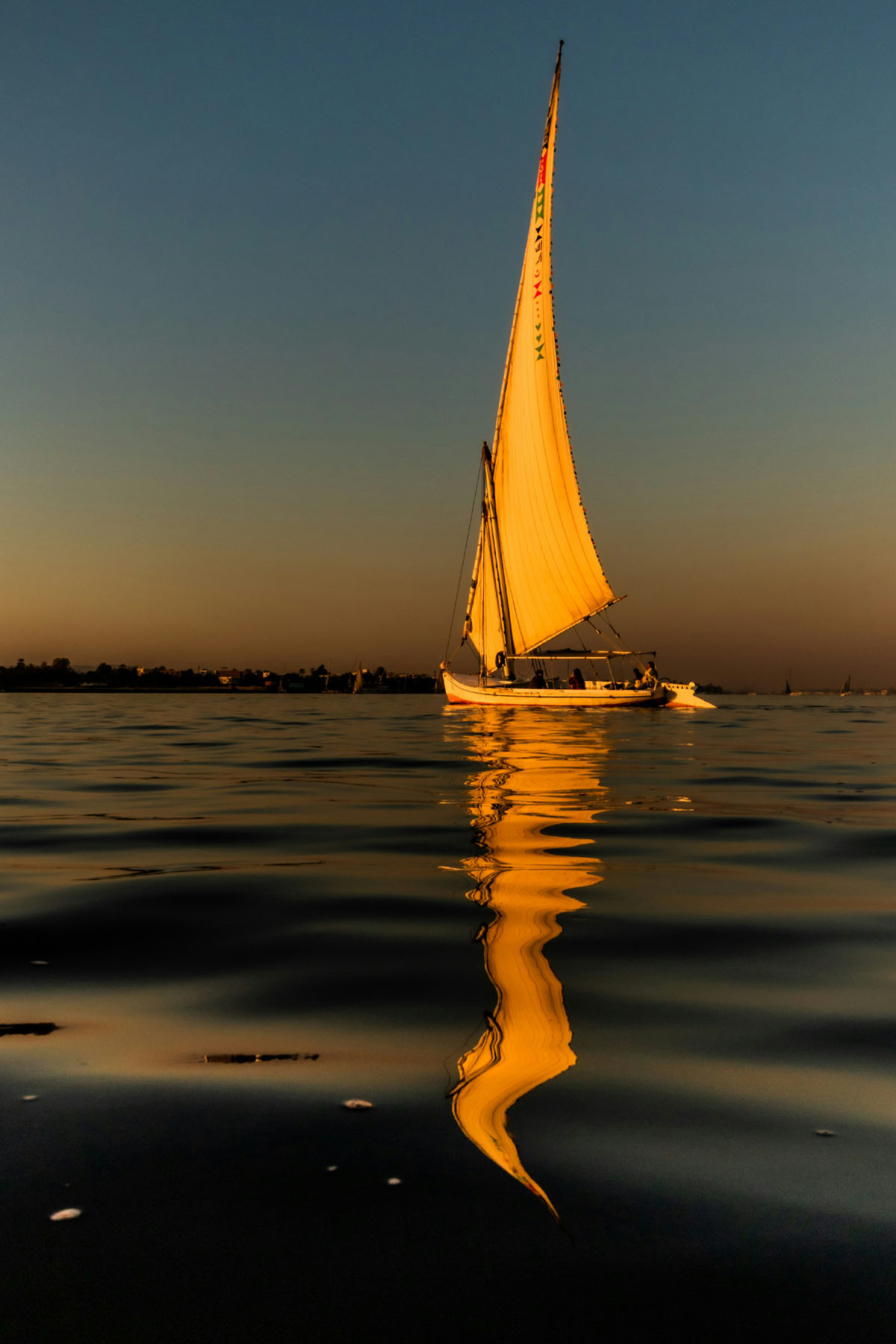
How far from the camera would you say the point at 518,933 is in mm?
5141

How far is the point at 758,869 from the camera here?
745 centimetres

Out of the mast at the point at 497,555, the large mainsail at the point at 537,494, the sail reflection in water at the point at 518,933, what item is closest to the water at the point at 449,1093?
the sail reflection in water at the point at 518,933

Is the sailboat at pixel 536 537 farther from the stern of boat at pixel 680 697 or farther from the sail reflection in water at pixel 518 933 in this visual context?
the sail reflection in water at pixel 518 933

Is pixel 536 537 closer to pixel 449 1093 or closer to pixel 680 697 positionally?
pixel 680 697

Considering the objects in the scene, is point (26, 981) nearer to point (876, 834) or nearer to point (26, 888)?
point (26, 888)

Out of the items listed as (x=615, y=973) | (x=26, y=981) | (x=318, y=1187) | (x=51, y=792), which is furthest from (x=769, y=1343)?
(x=51, y=792)

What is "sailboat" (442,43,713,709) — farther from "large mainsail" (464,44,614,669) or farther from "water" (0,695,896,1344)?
"water" (0,695,896,1344)

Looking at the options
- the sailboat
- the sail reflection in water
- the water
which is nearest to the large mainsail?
the sailboat

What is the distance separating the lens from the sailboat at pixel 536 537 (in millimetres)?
51188

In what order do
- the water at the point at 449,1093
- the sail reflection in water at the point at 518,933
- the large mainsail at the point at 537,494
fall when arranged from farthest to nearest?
the large mainsail at the point at 537,494, the sail reflection in water at the point at 518,933, the water at the point at 449,1093

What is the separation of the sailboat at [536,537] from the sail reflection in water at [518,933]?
37.8 metres

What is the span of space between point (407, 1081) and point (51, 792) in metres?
11.5

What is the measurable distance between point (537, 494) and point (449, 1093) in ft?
166

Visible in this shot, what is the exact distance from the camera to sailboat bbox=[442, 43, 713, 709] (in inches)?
2015
